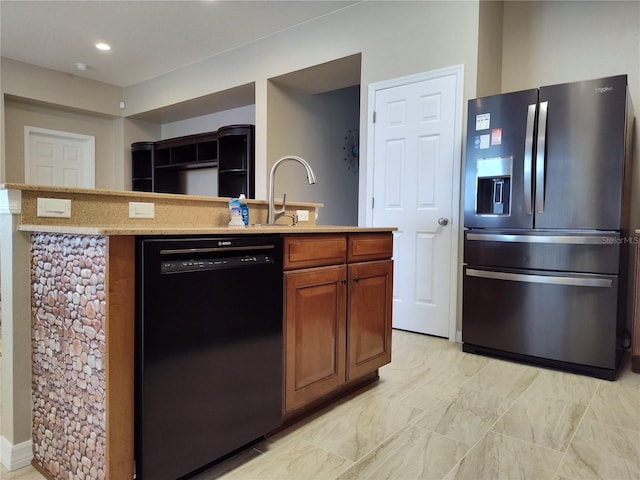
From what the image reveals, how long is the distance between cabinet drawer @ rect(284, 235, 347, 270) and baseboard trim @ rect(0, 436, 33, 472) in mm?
1174

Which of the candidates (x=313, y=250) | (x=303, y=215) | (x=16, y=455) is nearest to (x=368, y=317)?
(x=313, y=250)

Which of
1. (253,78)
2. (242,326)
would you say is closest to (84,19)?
(253,78)

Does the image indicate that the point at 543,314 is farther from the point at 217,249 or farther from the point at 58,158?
the point at 58,158

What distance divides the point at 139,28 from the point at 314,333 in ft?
13.3

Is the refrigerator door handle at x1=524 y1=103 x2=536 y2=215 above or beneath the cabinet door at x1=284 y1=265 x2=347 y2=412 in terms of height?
above

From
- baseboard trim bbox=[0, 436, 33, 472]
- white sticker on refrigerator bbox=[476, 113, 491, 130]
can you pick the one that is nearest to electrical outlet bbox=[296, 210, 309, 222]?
white sticker on refrigerator bbox=[476, 113, 491, 130]

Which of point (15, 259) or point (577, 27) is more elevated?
point (577, 27)

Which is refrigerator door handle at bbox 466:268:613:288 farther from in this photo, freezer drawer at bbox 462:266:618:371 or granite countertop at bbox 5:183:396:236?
granite countertop at bbox 5:183:396:236

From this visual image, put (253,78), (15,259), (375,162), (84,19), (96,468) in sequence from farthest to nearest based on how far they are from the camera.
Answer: (253,78) → (84,19) → (375,162) → (15,259) → (96,468)

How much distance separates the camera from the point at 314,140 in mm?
5137

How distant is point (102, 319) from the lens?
1.19 m

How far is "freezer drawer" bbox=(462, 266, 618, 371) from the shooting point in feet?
7.94

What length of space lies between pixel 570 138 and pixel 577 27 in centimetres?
134

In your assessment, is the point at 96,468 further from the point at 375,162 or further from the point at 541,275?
the point at 375,162
